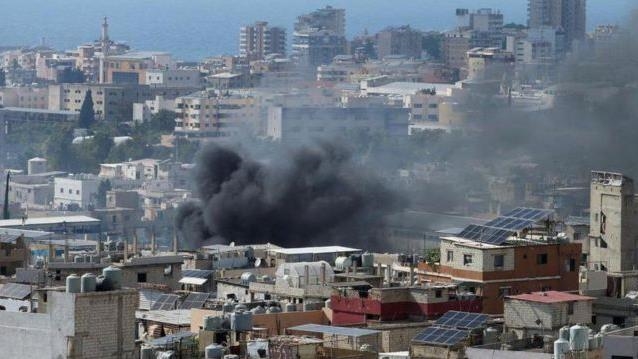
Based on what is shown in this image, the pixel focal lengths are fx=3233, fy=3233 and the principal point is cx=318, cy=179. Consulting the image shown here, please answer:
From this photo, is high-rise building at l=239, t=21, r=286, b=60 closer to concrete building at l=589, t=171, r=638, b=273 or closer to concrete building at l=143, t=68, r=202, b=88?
concrete building at l=143, t=68, r=202, b=88

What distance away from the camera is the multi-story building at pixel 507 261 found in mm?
39656

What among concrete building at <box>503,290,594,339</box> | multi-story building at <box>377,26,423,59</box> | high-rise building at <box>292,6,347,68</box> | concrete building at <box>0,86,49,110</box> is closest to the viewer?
concrete building at <box>503,290,594,339</box>

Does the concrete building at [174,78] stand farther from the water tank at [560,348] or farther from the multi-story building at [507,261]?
the water tank at [560,348]

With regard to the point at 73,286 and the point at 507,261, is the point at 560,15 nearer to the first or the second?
the point at 507,261

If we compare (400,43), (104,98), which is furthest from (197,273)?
(400,43)

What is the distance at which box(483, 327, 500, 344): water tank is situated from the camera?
3116 centimetres

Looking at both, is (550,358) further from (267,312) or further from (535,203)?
(535,203)

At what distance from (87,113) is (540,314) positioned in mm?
96613

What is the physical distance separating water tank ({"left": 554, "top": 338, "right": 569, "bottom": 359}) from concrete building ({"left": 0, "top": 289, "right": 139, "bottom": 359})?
3666mm

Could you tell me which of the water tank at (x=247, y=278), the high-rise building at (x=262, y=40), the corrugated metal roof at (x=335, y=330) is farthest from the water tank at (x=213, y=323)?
the high-rise building at (x=262, y=40)

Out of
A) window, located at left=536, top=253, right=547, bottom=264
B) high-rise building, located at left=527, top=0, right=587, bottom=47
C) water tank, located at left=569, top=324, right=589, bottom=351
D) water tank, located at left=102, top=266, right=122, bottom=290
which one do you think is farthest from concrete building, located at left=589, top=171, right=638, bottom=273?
high-rise building, located at left=527, top=0, right=587, bottom=47

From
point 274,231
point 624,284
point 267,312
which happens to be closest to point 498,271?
point 624,284

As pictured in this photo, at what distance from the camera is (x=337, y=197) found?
71.2 metres

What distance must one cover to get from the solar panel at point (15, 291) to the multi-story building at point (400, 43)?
12785 centimetres
